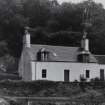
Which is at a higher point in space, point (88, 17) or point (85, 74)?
point (88, 17)

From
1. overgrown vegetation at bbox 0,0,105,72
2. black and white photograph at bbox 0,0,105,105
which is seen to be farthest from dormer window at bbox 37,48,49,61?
overgrown vegetation at bbox 0,0,105,72

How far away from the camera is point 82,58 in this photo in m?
47.5

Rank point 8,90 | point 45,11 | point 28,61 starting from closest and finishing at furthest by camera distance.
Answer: point 8,90 < point 28,61 < point 45,11

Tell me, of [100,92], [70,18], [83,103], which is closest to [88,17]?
[70,18]

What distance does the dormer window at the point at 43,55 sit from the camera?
4538cm

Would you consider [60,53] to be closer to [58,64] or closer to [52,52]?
[52,52]

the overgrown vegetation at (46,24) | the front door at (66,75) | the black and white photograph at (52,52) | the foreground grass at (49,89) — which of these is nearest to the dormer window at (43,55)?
the black and white photograph at (52,52)

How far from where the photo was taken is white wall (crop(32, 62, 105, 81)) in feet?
148

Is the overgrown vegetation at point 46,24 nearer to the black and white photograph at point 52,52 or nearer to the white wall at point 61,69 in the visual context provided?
the black and white photograph at point 52,52

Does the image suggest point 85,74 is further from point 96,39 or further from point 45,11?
point 45,11

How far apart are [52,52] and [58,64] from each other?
2322 millimetres

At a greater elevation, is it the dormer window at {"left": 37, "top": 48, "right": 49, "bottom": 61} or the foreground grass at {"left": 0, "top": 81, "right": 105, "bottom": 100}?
the dormer window at {"left": 37, "top": 48, "right": 49, "bottom": 61}

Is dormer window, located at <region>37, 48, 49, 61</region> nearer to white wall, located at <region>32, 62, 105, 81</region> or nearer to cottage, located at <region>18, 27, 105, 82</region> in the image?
cottage, located at <region>18, 27, 105, 82</region>

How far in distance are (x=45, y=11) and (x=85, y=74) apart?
35583 millimetres
